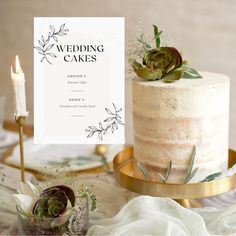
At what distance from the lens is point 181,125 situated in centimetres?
82

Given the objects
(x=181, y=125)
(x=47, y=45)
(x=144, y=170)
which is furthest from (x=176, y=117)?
(x=47, y=45)

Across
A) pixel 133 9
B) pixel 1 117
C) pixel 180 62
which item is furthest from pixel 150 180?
pixel 133 9

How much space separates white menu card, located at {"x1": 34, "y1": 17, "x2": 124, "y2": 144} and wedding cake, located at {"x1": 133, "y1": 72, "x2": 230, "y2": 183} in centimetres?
8

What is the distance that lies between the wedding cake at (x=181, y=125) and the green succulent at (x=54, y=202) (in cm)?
17

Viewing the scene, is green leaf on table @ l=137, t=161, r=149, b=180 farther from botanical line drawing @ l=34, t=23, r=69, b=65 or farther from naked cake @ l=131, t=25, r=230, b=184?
botanical line drawing @ l=34, t=23, r=69, b=65

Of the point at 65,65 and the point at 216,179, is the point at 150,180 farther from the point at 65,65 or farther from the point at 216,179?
the point at 65,65

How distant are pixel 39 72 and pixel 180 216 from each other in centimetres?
31

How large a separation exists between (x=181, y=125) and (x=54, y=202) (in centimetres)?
24

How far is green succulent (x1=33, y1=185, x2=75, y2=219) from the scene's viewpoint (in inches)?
28.7

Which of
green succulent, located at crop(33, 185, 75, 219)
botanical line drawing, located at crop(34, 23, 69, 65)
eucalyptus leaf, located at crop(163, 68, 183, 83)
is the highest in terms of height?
Answer: botanical line drawing, located at crop(34, 23, 69, 65)

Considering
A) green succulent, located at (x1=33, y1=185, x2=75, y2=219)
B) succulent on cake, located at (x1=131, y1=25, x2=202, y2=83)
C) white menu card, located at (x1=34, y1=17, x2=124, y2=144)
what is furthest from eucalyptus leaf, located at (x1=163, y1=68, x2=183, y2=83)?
green succulent, located at (x1=33, y1=185, x2=75, y2=219)

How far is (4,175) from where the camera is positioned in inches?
42.4

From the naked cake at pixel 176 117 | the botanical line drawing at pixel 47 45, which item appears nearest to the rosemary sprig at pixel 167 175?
the naked cake at pixel 176 117

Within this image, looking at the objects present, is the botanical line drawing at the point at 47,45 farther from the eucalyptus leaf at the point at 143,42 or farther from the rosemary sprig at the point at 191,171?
the rosemary sprig at the point at 191,171
